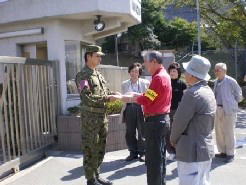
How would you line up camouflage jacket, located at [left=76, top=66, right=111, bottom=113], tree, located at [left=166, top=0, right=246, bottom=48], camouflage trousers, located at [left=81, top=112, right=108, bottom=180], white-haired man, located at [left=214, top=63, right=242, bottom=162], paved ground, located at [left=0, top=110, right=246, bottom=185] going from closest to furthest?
camouflage jacket, located at [left=76, top=66, right=111, bottom=113] < camouflage trousers, located at [left=81, top=112, right=108, bottom=180] < paved ground, located at [left=0, top=110, right=246, bottom=185] < white-haired man, located at [left=214, top=63, right=242, bottom=162] < tree, located at [left=166, top=0, right=246, bottom=48]

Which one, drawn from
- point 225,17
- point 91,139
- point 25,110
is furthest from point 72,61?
point 225,17

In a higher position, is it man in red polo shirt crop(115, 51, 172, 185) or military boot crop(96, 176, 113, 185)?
man in red polo shirt crop(115, 51, 172, 185)

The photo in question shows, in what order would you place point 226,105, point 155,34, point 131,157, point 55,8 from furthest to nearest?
point 155,34 → point 55,8 → point 131,157 → point 226,105

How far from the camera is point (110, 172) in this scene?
6434 mm

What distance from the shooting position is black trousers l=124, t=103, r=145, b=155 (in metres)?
7.03

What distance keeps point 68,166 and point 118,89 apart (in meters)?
3.85

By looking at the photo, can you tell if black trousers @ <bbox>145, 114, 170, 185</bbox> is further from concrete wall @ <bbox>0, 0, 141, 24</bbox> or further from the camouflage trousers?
concrete wall @ <bbox>0, 0, 141, 24</bbox>

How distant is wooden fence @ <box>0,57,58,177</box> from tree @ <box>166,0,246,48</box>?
1400 cm

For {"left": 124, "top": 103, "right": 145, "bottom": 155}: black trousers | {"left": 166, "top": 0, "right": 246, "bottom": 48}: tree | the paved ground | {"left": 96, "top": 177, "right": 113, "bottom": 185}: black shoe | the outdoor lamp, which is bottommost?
the paved ground

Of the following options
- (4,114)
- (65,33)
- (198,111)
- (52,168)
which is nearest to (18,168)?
(52,168)

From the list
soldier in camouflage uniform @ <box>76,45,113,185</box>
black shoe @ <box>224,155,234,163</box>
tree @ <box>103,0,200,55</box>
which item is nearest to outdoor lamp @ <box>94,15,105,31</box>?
soldier in camouflage uniform @ <box>76,45,113,185</box>

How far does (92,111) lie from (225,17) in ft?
55.8

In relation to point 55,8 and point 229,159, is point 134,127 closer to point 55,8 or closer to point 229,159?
point 229,159

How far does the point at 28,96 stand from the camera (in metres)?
6.85
